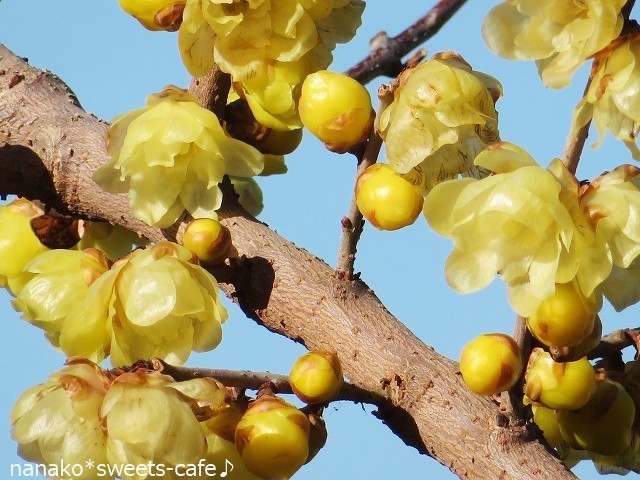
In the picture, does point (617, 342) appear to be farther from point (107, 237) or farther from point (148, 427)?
point (107, 237)

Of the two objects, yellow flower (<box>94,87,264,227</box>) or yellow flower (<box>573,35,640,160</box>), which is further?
yellow flower (<box>94,87,264,227</box>)

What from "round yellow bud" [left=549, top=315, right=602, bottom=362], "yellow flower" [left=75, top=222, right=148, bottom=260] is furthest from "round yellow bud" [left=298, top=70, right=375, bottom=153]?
"yellow flower" [left=75, top=222, right=148, bottom=260]

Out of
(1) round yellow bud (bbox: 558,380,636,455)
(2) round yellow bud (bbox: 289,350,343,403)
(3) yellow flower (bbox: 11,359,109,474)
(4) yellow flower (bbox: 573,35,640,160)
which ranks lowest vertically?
(3) yellow flower (bbox: 11,359,109,474)

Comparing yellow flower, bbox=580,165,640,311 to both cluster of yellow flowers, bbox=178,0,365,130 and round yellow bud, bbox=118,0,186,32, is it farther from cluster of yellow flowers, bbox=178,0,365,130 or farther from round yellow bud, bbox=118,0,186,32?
round yellow bud, bbox=118,0,186,32

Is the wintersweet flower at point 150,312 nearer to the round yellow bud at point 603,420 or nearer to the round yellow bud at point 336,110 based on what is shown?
the round yellow bud at point 336,110

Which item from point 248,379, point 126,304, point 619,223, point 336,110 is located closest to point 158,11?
point 336,110

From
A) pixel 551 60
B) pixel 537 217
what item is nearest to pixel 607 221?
pixel 537 217

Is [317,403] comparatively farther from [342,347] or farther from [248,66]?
[248,66]
